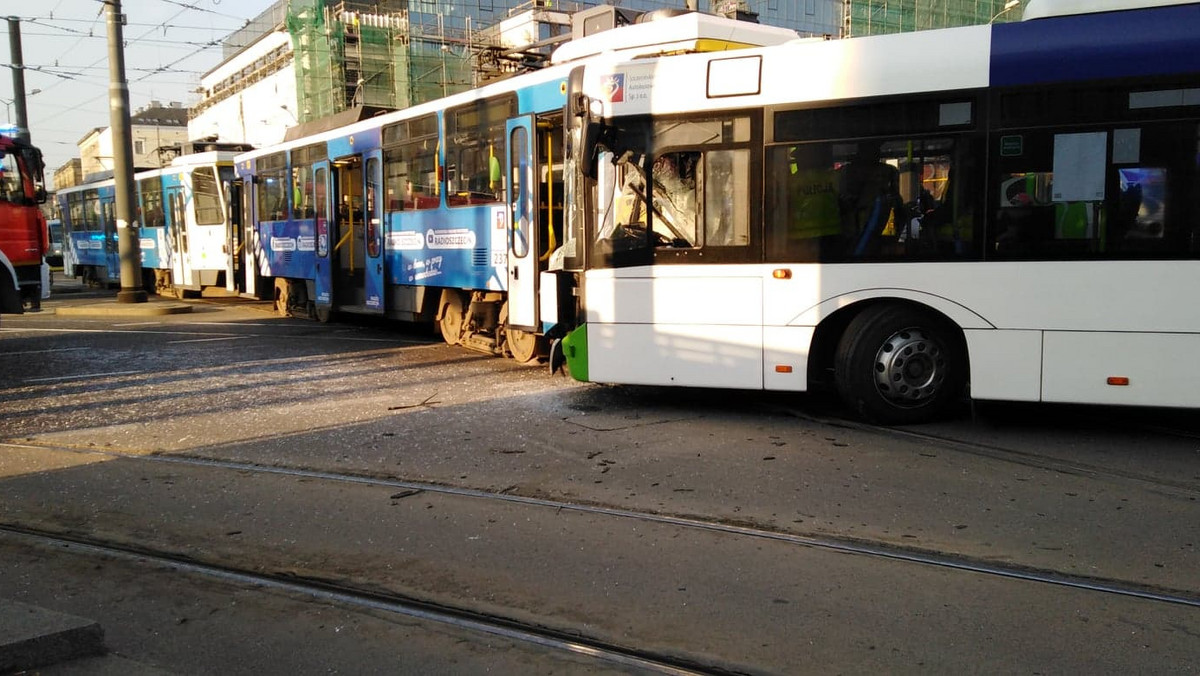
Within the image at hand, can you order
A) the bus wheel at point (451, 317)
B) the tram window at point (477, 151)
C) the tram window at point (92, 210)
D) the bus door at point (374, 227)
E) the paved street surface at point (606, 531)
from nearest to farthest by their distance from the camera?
the paved street surface at point (606, 531)
the tram window at point (477, 151)
the bus wheel at point (451, 317)
the bus door at point (374, 227)
the tram window at point (92, 210)

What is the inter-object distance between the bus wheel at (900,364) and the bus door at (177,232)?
67.8 ft

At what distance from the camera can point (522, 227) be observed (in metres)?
10.3

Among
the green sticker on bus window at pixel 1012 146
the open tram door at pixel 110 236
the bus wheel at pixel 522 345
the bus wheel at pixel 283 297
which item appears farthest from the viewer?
the open tram door at pixel 110 236

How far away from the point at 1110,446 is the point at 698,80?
433cm

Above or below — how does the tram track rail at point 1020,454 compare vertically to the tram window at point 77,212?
below

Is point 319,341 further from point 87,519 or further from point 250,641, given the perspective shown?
point 250,641

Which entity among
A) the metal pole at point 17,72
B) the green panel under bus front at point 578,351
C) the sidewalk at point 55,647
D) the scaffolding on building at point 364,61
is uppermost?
the scaffolding on building at point 364,61

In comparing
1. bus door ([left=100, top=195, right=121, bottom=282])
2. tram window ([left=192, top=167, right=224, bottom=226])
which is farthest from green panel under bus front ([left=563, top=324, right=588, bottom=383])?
bus door ([left=100, top=195, right=121, bottom=282])

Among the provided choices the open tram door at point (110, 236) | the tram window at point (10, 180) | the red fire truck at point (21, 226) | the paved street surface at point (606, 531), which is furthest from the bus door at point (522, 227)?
the open tram door at point (110, 236)

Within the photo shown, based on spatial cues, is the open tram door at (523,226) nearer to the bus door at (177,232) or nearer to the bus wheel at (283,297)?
the bus wheel at (283,297)

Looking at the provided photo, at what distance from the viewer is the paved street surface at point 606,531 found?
369 centimetres

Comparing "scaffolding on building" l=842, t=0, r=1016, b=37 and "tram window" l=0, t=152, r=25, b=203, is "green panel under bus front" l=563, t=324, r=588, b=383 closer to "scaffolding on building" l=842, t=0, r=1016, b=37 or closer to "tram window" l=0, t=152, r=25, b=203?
"tram window" l=0, t=152, r=25, b=203

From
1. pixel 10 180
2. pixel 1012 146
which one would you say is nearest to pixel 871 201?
pixel 1012 146

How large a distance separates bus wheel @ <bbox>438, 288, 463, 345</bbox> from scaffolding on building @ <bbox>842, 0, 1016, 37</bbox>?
3060 cm
